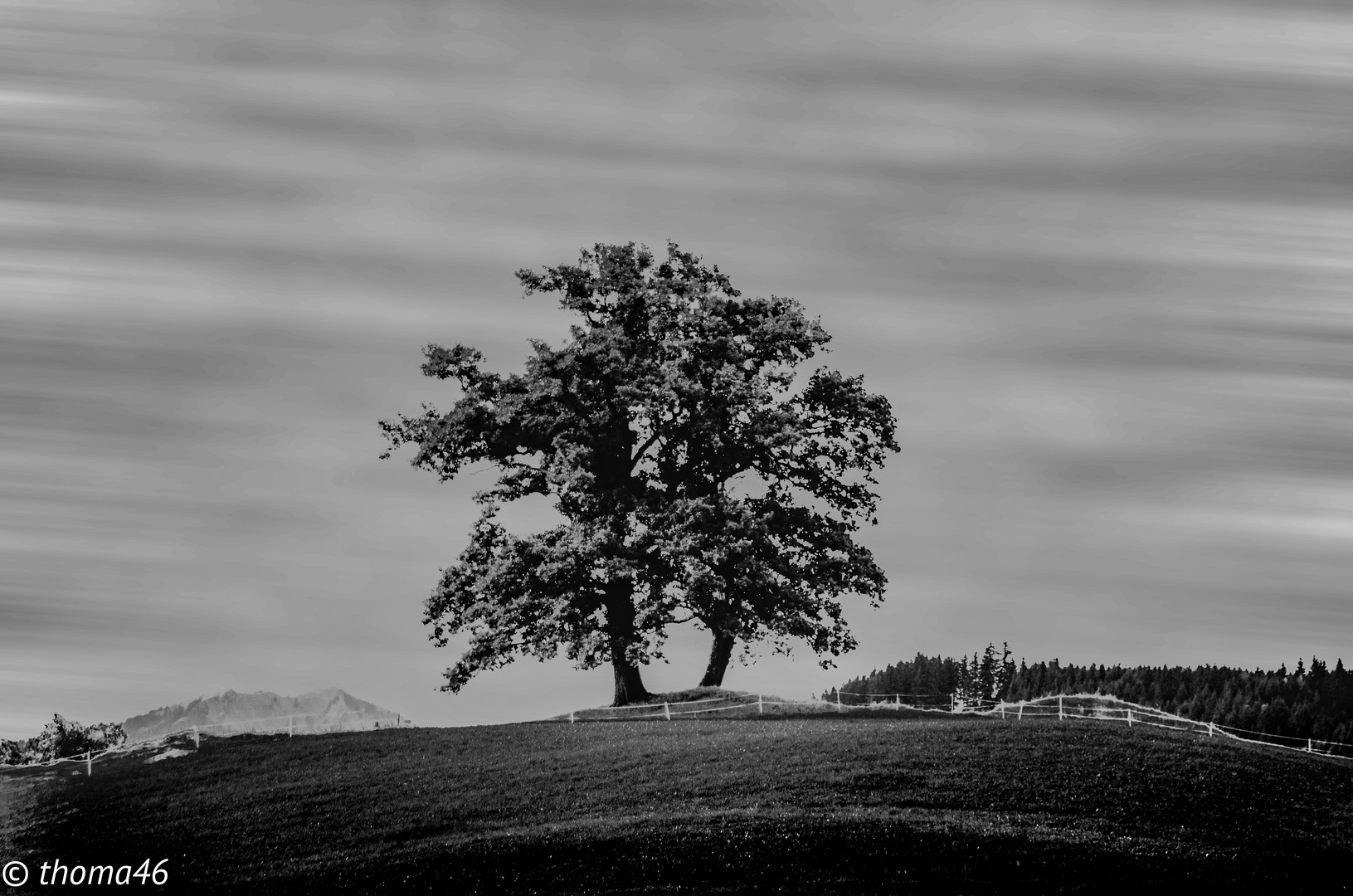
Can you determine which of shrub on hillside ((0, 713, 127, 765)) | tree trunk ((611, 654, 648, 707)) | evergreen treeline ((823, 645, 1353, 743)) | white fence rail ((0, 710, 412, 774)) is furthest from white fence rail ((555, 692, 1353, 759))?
shrub on hillside ((0, 713, 127, 765))

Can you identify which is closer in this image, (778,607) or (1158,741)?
(1158,741)

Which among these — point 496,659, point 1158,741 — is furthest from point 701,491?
point 1158,741

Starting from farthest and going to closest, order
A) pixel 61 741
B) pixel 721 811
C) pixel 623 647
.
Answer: pixel 61 741 < pixel 623 647 < pixel 721 811

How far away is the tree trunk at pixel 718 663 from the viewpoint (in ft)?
203

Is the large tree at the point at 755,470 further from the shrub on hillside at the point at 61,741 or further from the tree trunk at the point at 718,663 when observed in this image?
the shrub on hillside at the point at 61,741

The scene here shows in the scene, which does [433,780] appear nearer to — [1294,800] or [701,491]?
[701,491]

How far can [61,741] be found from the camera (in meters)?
120

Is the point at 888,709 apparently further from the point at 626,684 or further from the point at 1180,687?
the point at 1180,687

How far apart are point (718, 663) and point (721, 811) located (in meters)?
22.1

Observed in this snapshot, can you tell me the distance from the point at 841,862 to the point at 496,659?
89.2 feet

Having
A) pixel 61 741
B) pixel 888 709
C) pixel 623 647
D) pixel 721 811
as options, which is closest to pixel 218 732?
pixel 623 647

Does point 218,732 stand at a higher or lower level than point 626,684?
lower

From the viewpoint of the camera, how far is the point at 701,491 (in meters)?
62.5

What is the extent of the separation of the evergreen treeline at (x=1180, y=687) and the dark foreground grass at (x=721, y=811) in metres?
58.3
